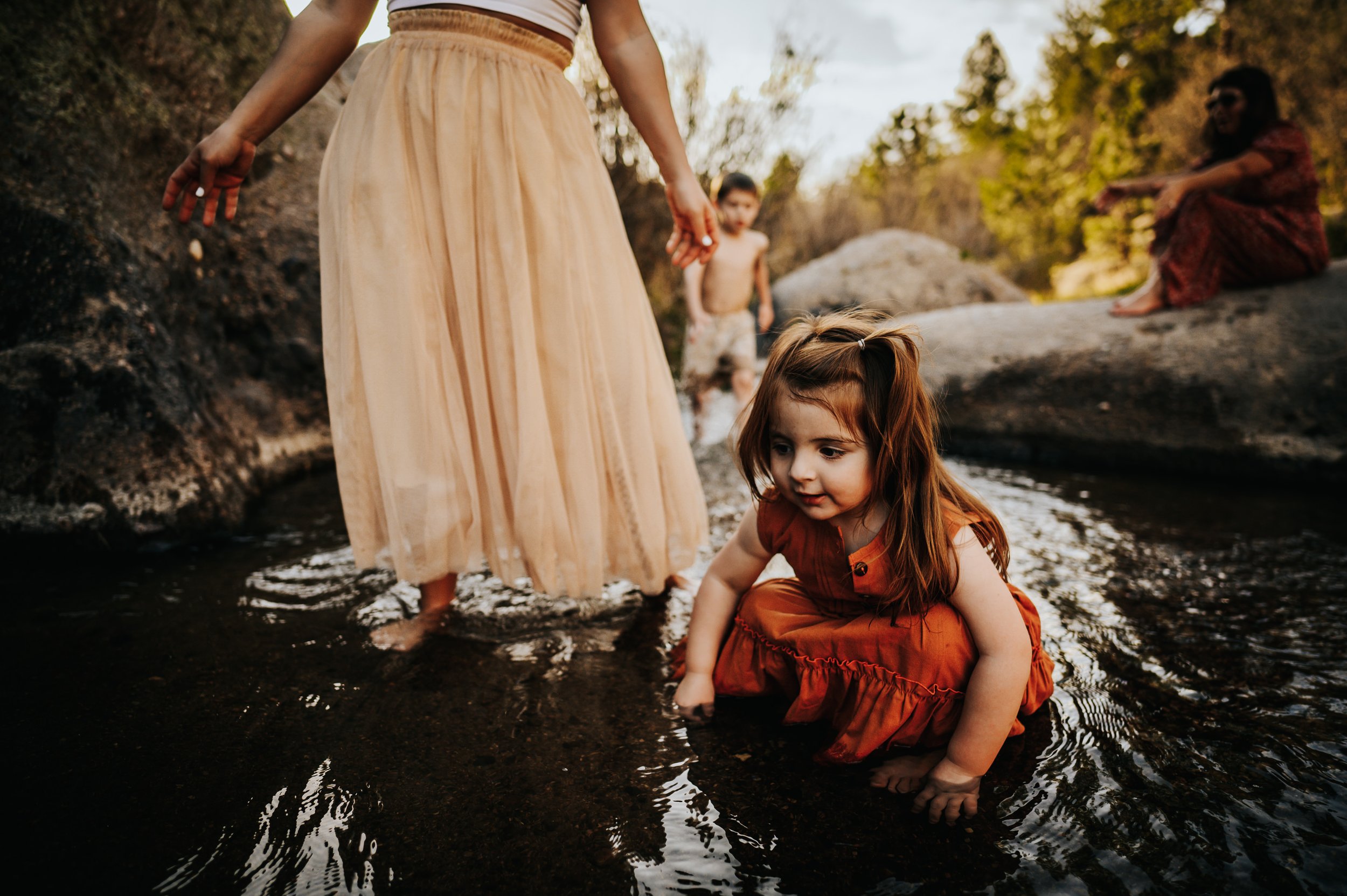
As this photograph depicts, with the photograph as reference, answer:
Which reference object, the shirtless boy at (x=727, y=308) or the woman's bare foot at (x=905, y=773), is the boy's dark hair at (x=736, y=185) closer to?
the shirtless boy at (x=727, y=308)

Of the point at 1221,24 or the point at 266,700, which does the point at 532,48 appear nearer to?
the point at 266,700

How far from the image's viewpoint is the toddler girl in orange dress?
1317mm

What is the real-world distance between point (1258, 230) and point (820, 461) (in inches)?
145

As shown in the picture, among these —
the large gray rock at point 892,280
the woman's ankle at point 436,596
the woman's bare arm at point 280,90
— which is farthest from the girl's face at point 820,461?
the large gray rock at point 892,280

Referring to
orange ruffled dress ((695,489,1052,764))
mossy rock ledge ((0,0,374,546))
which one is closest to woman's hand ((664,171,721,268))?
orange ruffled dress ((695,489,1052,764))

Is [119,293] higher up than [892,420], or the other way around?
[119,293]

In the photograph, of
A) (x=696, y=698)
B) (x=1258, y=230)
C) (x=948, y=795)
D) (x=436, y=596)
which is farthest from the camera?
(x=1258, y=230)

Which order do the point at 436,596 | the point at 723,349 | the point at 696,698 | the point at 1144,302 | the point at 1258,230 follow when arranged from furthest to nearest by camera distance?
the point at 723,349 < the point at 1144,302 < the point at 1258,230 < the point at 436,596 < the point at 696,698

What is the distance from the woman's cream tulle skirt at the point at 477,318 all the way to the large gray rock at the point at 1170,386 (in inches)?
82.3

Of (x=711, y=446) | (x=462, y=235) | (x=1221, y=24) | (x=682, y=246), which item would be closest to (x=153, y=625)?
(x=462, y=235)

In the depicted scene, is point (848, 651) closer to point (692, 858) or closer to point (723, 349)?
point (692, 858)

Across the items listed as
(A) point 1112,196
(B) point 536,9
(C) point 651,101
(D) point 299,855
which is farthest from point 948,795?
(A) point 1112,196

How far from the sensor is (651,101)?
173cm

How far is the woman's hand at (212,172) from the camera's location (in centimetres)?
156
